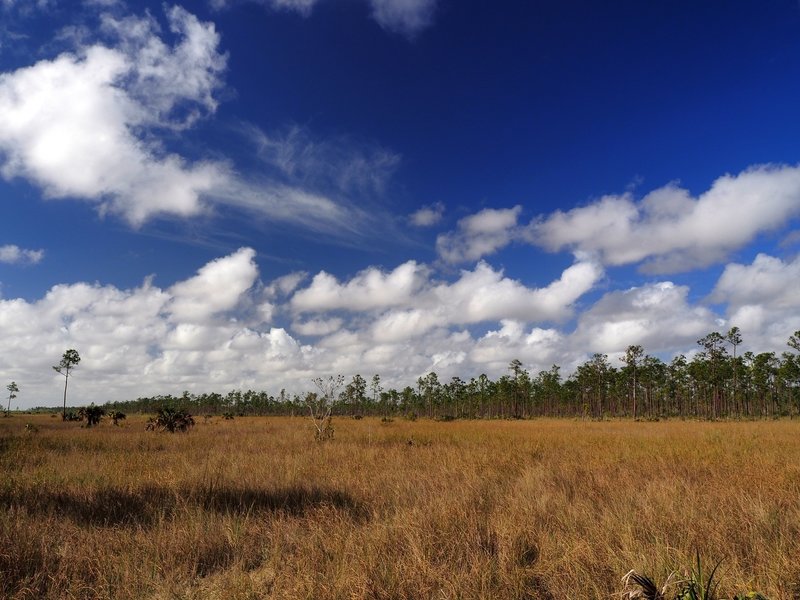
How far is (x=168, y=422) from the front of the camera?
26.2 meters

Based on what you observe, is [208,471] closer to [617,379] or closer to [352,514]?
[352,514]

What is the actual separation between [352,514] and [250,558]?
186 centimetres

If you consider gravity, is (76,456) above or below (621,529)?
below

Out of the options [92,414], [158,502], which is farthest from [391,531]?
[92,414]

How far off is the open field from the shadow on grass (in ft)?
0.13

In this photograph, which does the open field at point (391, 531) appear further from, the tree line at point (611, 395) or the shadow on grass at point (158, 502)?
the tree line at point (611, 395)

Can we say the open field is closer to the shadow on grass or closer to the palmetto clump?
the shadow on grass

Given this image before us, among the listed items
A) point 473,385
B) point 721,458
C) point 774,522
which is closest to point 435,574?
point 774,522

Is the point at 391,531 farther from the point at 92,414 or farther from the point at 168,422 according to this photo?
the point at 92,414

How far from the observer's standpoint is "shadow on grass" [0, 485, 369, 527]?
6270 mm

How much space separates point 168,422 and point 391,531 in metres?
25.4

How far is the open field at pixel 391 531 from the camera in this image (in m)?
4.02

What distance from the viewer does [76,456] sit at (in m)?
13.0

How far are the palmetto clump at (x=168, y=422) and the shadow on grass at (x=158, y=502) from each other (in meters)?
20.2
